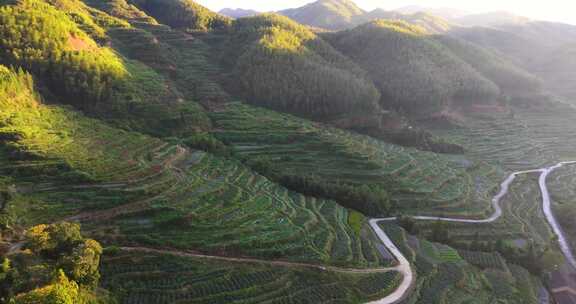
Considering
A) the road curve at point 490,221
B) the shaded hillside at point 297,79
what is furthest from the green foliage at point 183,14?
the road curve at point 490,221

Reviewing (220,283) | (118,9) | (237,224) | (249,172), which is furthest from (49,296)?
(118,9)

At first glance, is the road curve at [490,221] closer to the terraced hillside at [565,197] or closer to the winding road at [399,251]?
the winding road at [399,251]

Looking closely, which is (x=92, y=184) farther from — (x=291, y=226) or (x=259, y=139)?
(x=259, y=139)

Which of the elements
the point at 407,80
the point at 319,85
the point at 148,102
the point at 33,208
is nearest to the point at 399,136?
the point at 319,85

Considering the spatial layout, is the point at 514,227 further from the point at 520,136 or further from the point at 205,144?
the point at 520,136

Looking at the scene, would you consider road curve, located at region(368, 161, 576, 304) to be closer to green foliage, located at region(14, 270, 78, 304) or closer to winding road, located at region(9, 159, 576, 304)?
winding road, located at region(9, 159, 576, 304)
